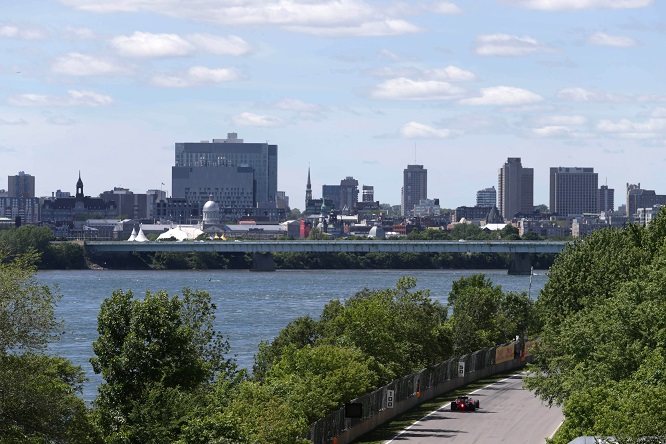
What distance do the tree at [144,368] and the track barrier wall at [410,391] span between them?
7022 mm

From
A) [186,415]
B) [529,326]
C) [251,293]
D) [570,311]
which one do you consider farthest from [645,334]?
[251,293]

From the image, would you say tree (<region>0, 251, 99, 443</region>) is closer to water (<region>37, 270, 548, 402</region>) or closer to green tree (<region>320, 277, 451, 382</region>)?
water (<region>37, 270, 548, 402</region>)

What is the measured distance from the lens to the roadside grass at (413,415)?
2259 inches

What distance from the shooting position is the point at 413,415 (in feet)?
213

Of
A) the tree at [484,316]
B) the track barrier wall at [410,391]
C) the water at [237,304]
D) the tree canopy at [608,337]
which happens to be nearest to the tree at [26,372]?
the tree canopy at [608,337]

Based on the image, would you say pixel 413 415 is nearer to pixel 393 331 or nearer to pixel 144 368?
pixel 393 331

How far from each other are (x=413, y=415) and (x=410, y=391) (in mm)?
3561

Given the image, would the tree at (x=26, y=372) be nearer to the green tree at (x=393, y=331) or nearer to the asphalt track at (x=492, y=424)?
the asphalt track at (x=492, y=424)

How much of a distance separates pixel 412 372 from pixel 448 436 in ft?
48.8

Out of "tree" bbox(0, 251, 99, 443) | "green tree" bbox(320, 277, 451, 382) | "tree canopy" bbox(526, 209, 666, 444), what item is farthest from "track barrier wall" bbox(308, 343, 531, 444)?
"tree" bbox(0, 251, 99, 443)

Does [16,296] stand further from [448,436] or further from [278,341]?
[278,341]

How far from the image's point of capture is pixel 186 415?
4156 cm

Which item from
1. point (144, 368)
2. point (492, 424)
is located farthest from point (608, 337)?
point (144, 368)

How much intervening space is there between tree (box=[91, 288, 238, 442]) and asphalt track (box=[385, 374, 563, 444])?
42.8 feet
